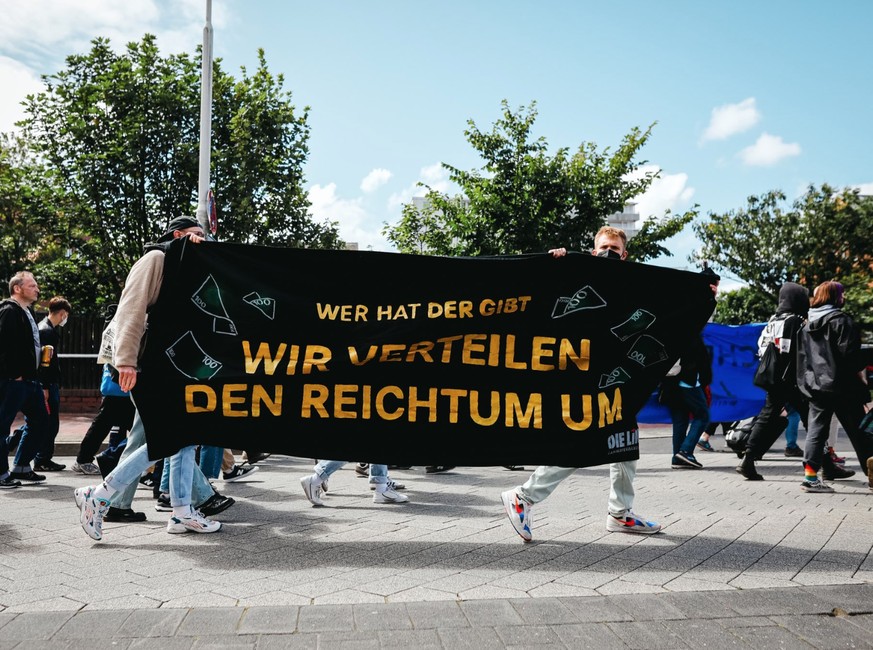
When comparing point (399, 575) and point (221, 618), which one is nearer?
point (221, 618)

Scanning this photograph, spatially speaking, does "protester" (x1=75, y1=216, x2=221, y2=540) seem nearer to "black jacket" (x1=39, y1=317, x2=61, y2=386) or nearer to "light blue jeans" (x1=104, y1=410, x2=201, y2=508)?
"light blue jeans" (x1=104, y1=410, x2=201, y2=508)

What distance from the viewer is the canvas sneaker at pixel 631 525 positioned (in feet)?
16.1

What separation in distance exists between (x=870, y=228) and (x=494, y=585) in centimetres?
3900

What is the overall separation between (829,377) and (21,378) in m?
7.60

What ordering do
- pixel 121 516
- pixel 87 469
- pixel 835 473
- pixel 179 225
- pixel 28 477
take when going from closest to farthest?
1. pixel 179 225
2. pixel 121 516
3. pixel 28 477
4. pixel 835 473
5. pixel 87 469

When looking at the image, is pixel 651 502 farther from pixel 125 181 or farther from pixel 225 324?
pixel 125 181

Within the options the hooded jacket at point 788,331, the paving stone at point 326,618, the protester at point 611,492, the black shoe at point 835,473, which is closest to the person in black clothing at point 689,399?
the hooded jacket at point 788,331

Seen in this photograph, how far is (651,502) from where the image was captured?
6270mm

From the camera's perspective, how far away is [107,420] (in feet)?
24.4

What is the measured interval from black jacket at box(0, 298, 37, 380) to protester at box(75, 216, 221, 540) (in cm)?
258

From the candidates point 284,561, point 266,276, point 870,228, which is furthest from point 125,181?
point 870,228

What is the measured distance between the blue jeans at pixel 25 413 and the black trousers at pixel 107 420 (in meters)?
0.46

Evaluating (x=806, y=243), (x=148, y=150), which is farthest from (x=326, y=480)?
(x=806, y=243)

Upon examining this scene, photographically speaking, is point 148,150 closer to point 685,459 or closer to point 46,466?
point 46,466
